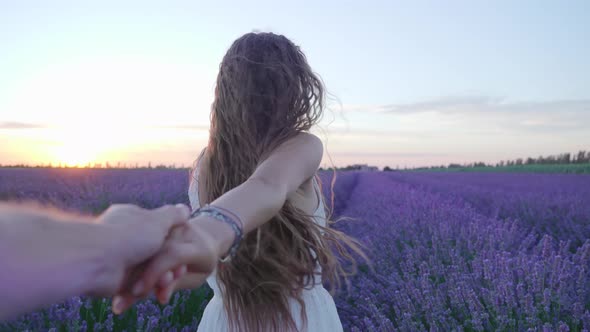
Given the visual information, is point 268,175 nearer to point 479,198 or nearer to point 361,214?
point 361,214

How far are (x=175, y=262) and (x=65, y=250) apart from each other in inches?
7.0

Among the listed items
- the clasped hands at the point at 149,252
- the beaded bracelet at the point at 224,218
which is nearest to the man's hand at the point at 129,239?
the clasped hands at the point at 149,252

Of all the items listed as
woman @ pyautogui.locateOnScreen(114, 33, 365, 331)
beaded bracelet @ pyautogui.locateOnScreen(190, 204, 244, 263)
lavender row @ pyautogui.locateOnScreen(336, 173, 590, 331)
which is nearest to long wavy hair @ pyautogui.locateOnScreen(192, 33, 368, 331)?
woman @ pyautogui.locateOnScreen(114, 33, 365, 331)

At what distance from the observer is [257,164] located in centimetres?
143

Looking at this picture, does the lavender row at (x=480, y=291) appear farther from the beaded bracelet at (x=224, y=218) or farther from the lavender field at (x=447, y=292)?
the beaded bracelet at (x=224, y=218)

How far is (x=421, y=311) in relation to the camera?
245cm

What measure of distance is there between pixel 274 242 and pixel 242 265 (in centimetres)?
12

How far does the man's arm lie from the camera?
481 millimetres

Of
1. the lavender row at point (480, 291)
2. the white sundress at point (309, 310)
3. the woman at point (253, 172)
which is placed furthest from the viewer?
the lavender row at point (480, 291)

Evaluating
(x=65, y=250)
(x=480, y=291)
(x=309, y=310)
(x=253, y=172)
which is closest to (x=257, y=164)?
(x=253, y=172)

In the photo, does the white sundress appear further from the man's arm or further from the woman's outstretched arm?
the man's arm

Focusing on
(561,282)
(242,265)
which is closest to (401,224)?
(561,282)

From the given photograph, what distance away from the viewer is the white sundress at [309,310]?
5.10ft

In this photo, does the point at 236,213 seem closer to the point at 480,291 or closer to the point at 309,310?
the point at 309,310
